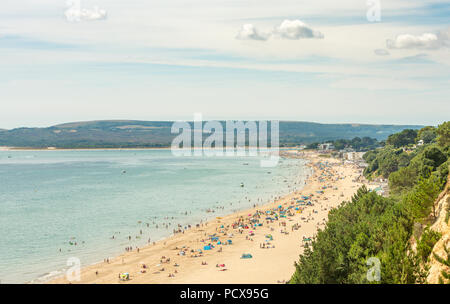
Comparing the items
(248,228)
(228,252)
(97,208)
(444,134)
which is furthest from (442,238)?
(97,208)

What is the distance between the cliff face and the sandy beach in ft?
36.7

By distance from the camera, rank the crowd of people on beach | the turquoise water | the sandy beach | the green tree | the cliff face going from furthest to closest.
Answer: the green tree < the turquoise water < the crowd of people on beach < the sandy beach < the cliff face

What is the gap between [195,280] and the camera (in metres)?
25.5

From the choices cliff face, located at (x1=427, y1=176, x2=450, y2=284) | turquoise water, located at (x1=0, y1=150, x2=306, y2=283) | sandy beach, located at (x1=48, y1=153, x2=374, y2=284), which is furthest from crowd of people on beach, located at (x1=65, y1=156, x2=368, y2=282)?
cliff face, located at (x1=427, y1=176, x2=450, y2=284)

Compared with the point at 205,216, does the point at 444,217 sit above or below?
above

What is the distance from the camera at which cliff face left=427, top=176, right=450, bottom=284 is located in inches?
491

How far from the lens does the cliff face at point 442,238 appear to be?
1246 cm

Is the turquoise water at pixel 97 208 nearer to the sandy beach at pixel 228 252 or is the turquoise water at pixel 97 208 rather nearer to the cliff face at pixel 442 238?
the sandy beach at pixel 228 252

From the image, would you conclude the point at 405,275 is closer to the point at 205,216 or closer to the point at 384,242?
the point at 384,242

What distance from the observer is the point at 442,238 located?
13367 mm

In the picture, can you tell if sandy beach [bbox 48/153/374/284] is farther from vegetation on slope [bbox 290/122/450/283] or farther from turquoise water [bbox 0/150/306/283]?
vegetation on slope [bbox 290/122/450/283]

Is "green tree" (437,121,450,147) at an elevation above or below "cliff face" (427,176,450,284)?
above

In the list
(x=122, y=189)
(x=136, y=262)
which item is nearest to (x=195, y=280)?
(x=136, y=262)
